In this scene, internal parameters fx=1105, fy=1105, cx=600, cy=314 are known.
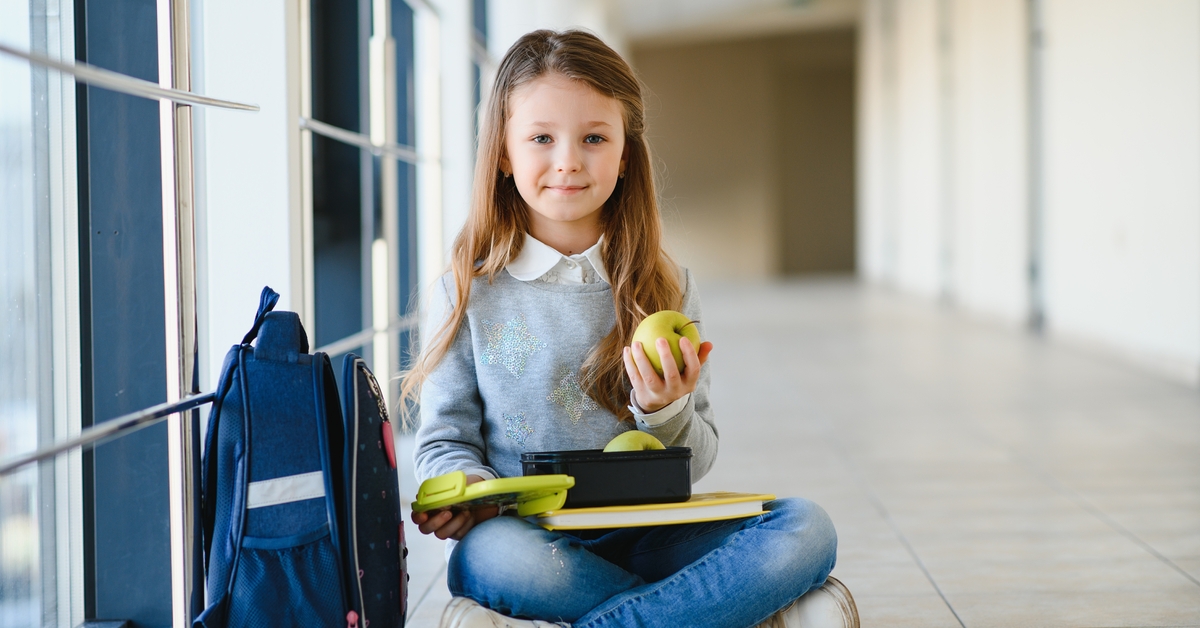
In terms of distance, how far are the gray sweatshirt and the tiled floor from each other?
47cm

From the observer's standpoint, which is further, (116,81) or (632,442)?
(632,442)

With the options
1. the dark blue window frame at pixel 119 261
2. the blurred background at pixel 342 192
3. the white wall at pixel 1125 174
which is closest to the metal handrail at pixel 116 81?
the blurred background at pixel 342 192

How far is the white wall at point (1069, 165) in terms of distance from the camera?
4316 mm

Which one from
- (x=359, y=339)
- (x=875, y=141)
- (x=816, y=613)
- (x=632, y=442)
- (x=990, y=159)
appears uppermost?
(x=875, y=141)

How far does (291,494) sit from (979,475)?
6.60 feet

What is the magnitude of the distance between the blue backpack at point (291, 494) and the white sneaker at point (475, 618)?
0.09 metres

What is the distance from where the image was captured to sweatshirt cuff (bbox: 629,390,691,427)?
4.21ft

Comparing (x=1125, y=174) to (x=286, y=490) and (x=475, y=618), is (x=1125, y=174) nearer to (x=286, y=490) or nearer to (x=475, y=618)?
(x=475, y=618)

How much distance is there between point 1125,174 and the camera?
489 centimetres

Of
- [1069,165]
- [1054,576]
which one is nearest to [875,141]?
[1069,165]

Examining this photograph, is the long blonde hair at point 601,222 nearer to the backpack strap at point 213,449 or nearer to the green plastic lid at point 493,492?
the green plastic lid at point 493,492

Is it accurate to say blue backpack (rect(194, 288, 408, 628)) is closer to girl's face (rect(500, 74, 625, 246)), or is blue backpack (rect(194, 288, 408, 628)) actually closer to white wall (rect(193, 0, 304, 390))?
girl's face (rect(500, 74, 625, 246))

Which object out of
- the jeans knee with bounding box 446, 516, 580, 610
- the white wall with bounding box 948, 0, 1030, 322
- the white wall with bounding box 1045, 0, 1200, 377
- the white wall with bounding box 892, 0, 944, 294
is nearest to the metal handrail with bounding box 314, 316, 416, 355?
the jeans knee with bounding box 446, 516, 580, 610

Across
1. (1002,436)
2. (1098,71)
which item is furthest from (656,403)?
(1098,71)
